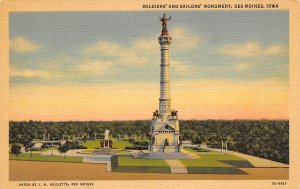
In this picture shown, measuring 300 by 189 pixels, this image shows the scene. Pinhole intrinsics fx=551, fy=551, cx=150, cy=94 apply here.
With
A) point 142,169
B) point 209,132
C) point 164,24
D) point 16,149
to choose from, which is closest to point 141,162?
point 142,169

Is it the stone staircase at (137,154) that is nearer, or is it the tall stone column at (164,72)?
the tall stone column at (164,72)

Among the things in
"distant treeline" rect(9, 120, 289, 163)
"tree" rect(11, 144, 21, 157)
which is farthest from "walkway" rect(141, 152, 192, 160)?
"tree" rect(11, 144, 21, 157)

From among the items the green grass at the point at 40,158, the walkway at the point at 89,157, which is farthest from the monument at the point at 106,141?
the green grass at the point at 40,158

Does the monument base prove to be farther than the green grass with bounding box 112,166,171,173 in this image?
Yes

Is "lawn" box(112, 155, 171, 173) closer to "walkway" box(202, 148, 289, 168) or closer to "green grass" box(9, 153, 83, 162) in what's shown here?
"green grass" box(9, 153, 83, 162)

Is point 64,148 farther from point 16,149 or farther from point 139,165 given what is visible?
point 139,165

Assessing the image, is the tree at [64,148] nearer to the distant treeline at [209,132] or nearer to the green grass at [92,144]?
the distant treeline at [209,132]
